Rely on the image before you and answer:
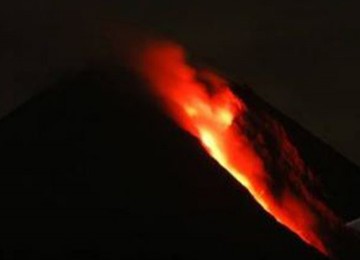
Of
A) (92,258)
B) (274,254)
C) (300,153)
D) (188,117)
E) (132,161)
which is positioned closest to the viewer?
(92,258)

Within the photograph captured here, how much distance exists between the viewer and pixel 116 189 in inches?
1348

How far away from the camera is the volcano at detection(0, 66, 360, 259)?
32.1m

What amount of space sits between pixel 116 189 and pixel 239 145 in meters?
7.32

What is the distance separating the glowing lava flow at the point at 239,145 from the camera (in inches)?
1532

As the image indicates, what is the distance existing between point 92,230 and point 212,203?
11.8ft

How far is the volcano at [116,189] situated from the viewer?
105ft

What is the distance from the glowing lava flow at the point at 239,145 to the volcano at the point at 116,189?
0.98 meters

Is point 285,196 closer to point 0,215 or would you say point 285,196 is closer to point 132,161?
point 132,161

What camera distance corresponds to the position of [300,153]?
44.4m

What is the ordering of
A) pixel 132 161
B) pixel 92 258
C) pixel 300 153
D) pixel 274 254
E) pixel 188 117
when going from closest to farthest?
pixel 92 258, pixel 274 254, pixel 132 161, pixel 188 117, pixel 300 153

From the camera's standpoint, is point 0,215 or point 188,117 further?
point 188,117

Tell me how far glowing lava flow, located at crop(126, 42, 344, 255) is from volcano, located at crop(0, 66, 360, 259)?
38.7 inches

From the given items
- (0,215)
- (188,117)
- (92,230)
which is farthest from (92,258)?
(188,117)

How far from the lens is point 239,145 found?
1601 inches
